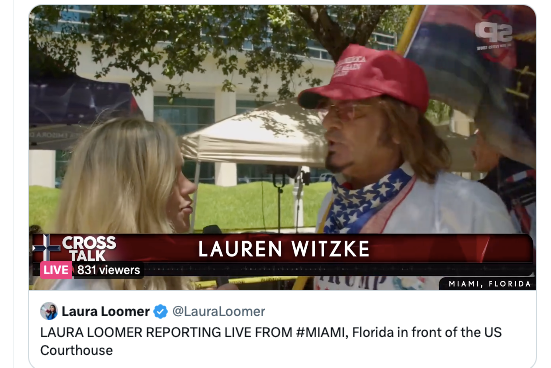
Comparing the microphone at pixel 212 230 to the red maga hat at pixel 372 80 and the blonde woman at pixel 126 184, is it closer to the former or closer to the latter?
the blonde woman at pixel 126 184

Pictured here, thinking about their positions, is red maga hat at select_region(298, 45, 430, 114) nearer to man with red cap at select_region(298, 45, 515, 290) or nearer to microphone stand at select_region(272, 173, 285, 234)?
man with red cap at select_region(298, 45, 515, 290)

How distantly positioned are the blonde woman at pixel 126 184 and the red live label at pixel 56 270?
0.16 m

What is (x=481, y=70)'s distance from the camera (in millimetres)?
2240

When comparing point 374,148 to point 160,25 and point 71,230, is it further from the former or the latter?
point 71,230

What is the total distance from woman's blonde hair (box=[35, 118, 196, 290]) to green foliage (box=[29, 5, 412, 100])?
0.21 meters

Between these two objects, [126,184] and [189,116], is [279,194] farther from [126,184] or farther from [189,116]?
[126,184]

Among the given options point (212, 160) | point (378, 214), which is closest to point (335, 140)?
point (378, 214)

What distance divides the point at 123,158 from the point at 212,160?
37cm

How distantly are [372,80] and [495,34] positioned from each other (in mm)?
559
